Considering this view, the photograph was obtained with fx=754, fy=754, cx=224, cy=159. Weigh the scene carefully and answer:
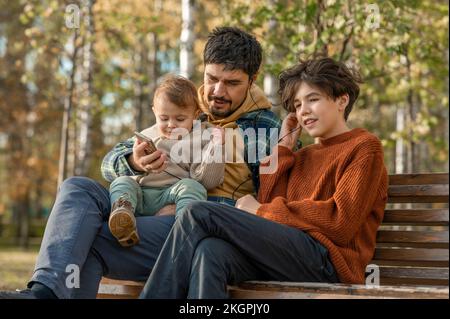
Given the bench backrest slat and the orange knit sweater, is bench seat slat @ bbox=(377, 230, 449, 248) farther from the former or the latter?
the orange knit sweater

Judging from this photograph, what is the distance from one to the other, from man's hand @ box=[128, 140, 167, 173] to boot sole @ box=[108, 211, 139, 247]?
1.33 ft

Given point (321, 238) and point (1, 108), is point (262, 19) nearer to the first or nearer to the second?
point (321, 238)

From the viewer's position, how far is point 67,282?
339 centimetres

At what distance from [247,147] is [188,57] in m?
5.14

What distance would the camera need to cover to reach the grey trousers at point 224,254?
3.20 m

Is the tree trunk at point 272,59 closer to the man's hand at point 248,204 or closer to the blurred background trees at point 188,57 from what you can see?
the blurred background trees at point 188,57

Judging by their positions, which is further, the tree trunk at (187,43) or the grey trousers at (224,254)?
the tree trunk at (187,43)

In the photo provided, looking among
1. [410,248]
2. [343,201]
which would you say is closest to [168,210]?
[343,201]

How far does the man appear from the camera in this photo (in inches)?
135

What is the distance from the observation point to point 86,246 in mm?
3529

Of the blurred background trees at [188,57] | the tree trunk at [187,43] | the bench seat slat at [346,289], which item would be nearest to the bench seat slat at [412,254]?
the bench seat slat at [346,289]

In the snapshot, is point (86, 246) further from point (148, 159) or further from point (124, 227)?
point (148, 159)

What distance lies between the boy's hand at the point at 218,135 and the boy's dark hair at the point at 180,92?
189 millimetres

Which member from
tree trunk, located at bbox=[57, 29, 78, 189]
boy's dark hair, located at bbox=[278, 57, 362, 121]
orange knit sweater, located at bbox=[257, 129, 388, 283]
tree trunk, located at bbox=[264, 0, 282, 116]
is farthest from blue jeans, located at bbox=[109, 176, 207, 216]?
tree trunk, located at bbox=[57, 29, 78, 189]
